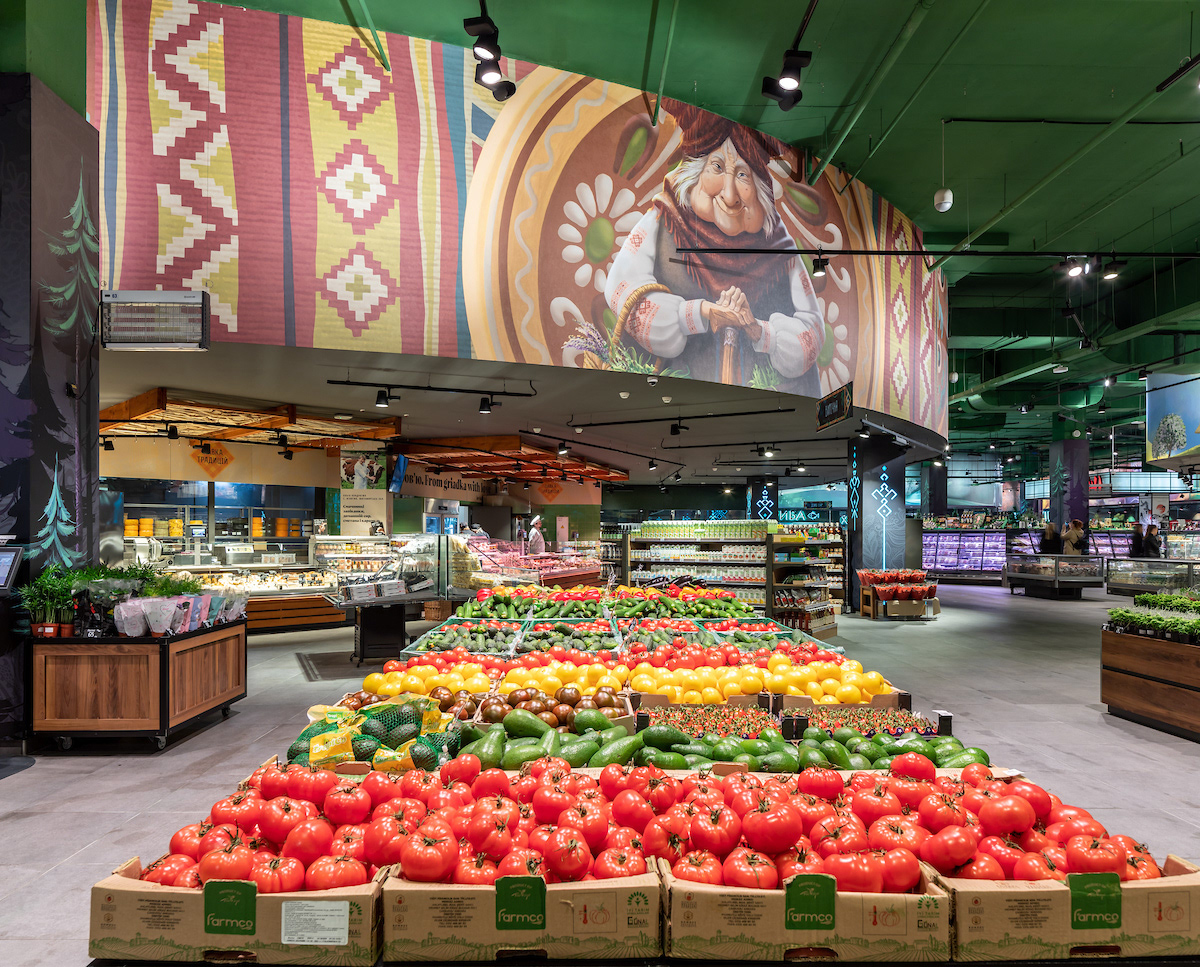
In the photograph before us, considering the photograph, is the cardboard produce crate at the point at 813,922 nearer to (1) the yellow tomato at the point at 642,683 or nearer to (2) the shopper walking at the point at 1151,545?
(1) the yellow tomato at the point at 642,683

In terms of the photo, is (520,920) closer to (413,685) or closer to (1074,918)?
(1074,918)

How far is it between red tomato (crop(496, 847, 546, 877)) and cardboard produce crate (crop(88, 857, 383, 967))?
0.31m

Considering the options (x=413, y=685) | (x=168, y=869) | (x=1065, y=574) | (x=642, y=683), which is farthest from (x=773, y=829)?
(x=1065, y=574)

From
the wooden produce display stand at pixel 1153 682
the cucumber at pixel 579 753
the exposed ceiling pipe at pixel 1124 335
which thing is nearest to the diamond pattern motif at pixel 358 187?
the cucumber at pixel 579 753

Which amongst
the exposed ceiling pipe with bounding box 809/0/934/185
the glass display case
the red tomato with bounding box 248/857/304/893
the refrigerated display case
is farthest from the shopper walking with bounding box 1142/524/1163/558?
the red tomato with bounding box 248/857/304/893

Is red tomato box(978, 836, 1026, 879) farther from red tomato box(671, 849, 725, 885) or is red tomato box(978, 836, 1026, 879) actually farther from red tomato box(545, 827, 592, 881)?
red tomato box(545, 827, 592, 881)

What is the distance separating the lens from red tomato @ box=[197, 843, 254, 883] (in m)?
1.62

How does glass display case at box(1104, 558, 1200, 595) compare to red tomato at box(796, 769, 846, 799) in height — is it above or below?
below

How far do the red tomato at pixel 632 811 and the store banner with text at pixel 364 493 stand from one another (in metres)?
10.8

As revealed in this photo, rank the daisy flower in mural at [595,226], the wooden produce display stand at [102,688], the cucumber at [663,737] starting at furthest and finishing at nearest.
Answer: the daisy flower in mural at [595,226] → the wooden produce display stand at [102,688] → the cucumber at [663,737]

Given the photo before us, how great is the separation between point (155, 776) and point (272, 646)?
17.6 feet

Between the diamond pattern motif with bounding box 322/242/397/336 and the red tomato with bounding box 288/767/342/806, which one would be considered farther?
the diamond pattern motif with bounding box 322/242/397/336

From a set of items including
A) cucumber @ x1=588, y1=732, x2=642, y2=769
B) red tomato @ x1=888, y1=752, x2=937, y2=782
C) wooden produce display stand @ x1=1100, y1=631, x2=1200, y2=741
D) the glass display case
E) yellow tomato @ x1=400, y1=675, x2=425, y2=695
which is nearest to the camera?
red tomato @ x1=888, y1=752, x2=937, y2=782

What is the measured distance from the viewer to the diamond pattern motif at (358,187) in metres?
6.92
